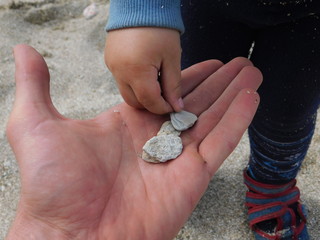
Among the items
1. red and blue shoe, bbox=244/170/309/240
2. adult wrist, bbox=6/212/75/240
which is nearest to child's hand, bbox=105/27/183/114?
adult wrist, bbox=6/212/75/240

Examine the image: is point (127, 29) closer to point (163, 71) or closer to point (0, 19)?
point (163, 71)

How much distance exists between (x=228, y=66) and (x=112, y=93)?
0.89 meters

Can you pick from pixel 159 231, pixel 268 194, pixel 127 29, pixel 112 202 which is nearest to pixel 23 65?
pixel 127 29

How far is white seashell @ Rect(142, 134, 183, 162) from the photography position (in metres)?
1.09

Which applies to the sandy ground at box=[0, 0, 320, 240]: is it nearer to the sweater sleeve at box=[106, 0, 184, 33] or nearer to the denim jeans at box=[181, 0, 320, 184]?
the denim jeans at box=[181, 0, 320, 184]

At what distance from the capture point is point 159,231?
0.99m

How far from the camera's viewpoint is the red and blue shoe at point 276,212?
1441 mm

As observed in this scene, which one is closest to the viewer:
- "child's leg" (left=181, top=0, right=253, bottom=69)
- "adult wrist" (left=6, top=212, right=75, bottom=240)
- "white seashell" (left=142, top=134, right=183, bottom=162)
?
"adult wrist" (left=6, top=212, right=75, bottom=240)

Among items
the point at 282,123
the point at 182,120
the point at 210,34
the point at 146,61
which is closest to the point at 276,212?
the point at 282,123

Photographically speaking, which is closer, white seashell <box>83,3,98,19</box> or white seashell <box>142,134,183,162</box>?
white seashell <box>142,134,183,162</box>

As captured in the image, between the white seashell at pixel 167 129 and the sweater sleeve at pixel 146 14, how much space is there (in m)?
0.31

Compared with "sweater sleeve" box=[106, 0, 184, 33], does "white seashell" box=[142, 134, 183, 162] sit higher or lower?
lower

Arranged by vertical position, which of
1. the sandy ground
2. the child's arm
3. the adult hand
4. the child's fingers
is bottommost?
the sandy ground

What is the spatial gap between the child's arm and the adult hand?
0.19 m
